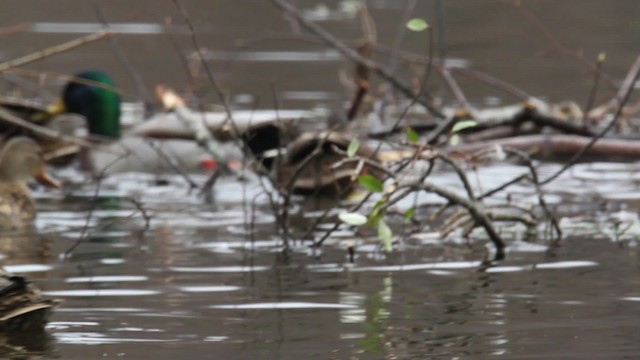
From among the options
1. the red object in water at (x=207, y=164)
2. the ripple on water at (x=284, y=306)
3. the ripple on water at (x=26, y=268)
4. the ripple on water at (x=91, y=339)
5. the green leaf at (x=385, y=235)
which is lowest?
the ripple on water at (x=91, y=339)

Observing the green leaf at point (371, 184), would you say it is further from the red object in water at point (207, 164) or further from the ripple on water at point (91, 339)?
the red object in water at point (207, 164)

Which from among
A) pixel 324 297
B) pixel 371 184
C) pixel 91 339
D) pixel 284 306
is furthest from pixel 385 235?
pixel 91 339

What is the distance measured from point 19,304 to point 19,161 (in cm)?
363

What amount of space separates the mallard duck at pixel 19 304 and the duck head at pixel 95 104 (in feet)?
22.1

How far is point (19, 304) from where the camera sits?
5.77 metres

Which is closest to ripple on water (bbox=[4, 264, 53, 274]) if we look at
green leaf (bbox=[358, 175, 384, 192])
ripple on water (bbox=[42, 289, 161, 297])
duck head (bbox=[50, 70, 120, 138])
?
ripple on water (bbox=[42, 289, 161, 297])

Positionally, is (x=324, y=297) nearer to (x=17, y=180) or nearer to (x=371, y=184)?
(x=371, y=184)

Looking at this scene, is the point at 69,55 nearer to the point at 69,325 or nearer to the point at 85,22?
the point at 85,22

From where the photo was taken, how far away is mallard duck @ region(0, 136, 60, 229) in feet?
29.3

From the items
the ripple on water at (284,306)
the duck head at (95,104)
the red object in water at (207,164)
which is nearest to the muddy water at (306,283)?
the ripple on water at (284,306)

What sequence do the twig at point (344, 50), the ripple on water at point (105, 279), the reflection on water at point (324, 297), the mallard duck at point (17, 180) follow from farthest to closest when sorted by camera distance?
1. the twig at point (344, 50)
2. the mallard duck at point (17, 180)
3. the ripple on water at point (105, 279)
4. the reflection on water at point (324, 297)

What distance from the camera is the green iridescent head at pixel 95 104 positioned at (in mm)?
12539

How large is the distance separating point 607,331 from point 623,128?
287 inches

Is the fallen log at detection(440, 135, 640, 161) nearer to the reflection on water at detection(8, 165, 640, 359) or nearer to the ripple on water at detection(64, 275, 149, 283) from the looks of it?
the reflection on water at detection(8, 165, 640, 359)
